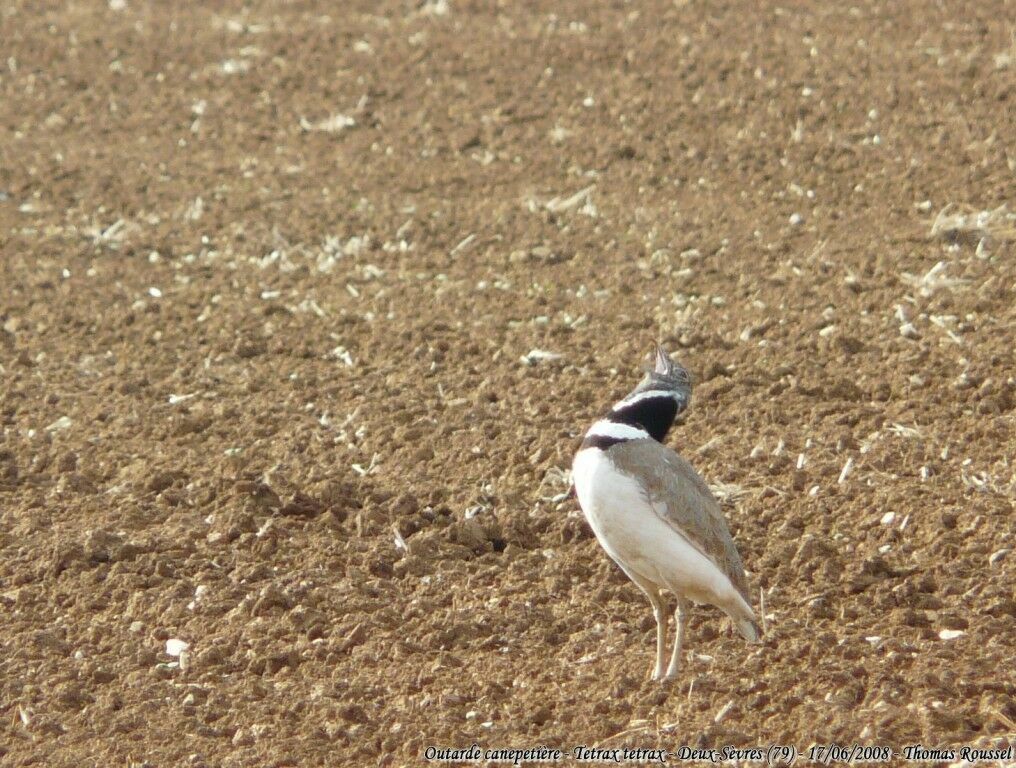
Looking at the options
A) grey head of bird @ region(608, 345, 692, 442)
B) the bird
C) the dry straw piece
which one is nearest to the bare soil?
the dry straw piece

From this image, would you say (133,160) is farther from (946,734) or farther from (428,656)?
(946,734)

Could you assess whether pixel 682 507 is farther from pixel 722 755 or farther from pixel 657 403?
pixel 722 755

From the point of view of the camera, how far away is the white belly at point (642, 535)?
493 cm

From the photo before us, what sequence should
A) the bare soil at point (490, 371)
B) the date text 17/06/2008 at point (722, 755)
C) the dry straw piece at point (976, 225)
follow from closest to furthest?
the date text 17/06/2008 at point (722, 755) < the bare soil at point (490, 371) < the dry straw piece at point (976, 225)

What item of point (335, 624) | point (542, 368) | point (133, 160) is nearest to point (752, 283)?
point (542, 368)

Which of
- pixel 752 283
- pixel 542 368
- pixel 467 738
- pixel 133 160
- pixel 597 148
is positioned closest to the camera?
pixel 467 738

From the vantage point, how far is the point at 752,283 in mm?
8500

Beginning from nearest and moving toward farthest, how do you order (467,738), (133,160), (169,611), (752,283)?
(467,738) → (169,611) → (752,283) → (133,160)

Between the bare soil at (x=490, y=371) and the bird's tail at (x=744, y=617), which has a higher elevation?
the bird's tail at (x=744, y=617)

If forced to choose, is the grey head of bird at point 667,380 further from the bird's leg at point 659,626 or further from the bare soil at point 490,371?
the bare soil at point 490,371

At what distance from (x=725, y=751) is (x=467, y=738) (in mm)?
822

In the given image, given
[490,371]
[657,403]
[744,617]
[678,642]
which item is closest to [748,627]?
[744,617]

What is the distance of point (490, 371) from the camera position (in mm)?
7852

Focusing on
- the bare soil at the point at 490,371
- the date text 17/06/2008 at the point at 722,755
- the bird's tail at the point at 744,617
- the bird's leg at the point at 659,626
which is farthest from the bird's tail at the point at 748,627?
the date text 17/06/2008 at the point at 722,755
